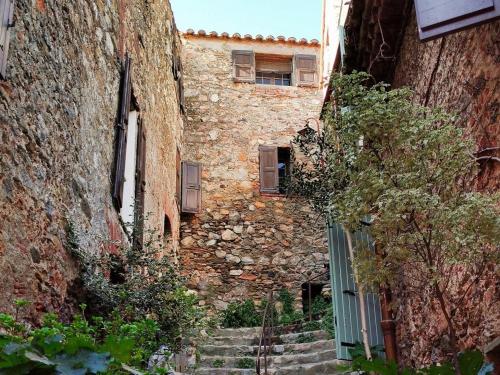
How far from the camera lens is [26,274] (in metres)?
3.97

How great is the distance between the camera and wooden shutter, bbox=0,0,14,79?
11.9 ft

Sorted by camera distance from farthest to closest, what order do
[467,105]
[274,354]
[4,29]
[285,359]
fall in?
[274,354] → [285,359] → [467,105] → [4,29]

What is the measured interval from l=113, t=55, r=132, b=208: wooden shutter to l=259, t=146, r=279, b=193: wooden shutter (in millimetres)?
5966

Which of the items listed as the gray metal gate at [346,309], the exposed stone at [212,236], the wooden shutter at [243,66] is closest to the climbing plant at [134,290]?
the gray metal gate at [346,309]

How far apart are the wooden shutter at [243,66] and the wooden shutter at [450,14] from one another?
10118 millimetres

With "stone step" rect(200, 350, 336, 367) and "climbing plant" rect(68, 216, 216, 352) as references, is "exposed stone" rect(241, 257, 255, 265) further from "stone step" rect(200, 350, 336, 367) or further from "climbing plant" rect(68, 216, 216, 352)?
"climbing plant" rect(68, 216, 216, 352)

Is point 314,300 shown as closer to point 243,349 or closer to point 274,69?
point 243,349

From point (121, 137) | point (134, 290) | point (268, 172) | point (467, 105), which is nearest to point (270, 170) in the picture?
point (268, 172)

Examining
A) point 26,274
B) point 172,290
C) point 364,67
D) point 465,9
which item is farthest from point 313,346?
point 465,9

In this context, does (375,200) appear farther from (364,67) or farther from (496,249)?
(364,67)

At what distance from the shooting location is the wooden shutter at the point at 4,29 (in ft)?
11.9

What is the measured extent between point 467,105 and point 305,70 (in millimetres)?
10212

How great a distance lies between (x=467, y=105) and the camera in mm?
4039

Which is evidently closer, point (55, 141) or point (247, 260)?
point (55, 141)
